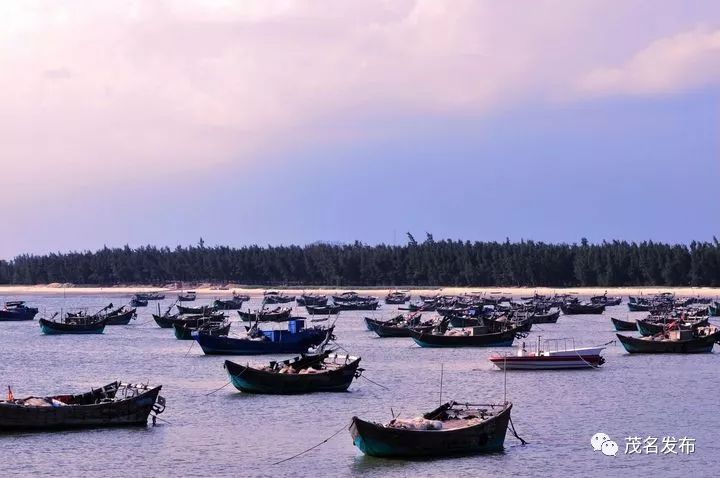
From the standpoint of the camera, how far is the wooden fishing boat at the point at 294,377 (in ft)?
179

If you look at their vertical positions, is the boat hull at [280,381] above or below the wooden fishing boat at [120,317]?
below

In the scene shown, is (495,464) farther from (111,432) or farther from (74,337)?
(74,337)

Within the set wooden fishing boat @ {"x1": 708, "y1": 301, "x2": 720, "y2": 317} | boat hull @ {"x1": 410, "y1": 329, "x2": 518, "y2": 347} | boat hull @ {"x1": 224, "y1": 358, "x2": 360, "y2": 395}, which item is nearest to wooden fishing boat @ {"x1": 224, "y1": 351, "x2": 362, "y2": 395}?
boat hull @ {"x1": 224, "y1": 358, "x2": 360, "y2": 395}

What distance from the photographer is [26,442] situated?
4262 cm

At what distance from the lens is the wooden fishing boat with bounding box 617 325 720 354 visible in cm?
7506

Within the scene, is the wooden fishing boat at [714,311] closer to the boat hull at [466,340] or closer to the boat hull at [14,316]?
the boat hull at [466,340]

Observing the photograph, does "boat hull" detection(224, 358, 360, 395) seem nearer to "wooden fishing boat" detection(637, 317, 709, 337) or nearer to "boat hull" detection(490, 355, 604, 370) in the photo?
"boat hull" detection(490, 355, 604, 370)

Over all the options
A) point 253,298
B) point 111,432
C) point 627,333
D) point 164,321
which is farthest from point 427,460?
point 253,298

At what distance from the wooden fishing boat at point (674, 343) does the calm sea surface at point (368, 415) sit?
32.3 inches

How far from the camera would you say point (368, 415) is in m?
49.1

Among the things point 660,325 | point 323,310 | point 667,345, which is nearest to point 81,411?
point 667,345

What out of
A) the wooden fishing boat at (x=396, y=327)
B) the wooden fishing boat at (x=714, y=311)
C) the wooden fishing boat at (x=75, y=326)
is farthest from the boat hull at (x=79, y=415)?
the wooden fishing boat at (x=714, y=311)

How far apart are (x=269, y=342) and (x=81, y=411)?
3197 centimetres

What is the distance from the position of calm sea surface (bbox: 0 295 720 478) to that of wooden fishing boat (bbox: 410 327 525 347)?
4.00ft
